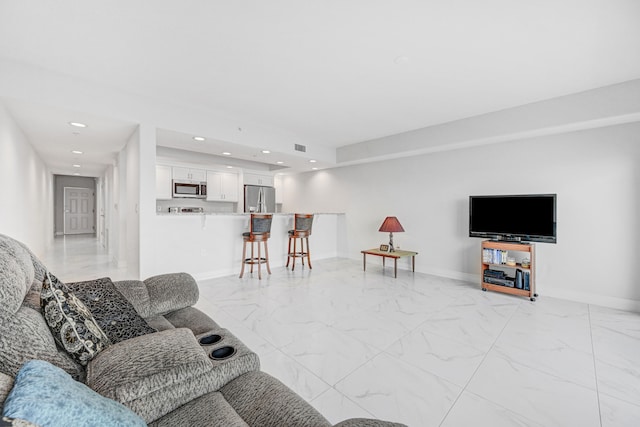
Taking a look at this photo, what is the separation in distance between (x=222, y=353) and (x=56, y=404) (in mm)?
758

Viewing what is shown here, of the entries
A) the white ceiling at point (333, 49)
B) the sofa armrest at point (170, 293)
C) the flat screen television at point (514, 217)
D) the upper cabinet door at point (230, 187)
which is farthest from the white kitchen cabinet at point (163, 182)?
the flat screen television at point (514, 217)

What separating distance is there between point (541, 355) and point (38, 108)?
5251 millimetres

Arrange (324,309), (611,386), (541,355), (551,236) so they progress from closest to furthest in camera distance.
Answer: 1. (611,386)
2. (541,355)
3. (324,309)
4. (551,236)

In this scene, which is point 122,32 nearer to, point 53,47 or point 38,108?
point 53,47

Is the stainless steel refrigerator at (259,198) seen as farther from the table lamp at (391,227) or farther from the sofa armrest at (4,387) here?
the sofa armrest at (4,387)

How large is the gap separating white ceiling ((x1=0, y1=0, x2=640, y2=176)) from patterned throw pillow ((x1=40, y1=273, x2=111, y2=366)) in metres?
1.96

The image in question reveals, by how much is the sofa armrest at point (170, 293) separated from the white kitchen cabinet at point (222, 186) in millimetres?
4967

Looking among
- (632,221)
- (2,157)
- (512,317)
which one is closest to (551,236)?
(632,221)

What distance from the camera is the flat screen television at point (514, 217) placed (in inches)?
143

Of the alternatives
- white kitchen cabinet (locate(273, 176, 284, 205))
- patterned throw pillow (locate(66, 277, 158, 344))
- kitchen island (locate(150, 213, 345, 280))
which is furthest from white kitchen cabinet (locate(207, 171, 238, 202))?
patterned throw pillow (locate(66, 277, 158, 344))

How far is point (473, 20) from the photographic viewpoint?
6.86 ft

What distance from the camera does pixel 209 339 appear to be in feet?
4.48

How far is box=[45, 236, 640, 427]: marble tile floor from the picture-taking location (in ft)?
5.45

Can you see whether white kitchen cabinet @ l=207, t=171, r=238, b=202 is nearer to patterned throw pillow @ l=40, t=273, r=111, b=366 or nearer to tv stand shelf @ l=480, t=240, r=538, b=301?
tv stand shelf @ l=480, t=240, r=538, b=301
